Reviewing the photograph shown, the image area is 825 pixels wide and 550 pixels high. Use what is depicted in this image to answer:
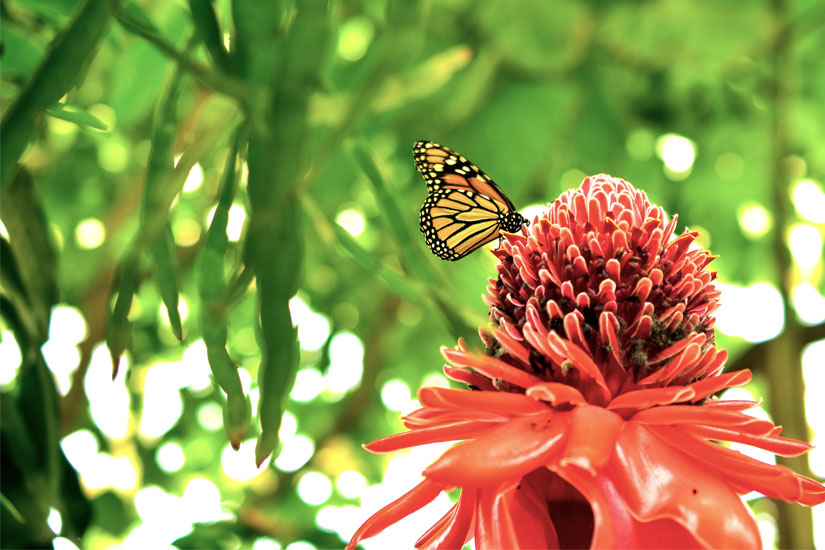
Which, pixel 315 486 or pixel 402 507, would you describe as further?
pixel 315 486

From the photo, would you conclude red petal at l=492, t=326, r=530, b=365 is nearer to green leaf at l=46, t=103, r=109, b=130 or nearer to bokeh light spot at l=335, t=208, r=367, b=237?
green leaf at l=46, t=103, r=109, b=130

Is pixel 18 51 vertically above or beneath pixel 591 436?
above


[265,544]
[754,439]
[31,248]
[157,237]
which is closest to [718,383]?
[754,439]

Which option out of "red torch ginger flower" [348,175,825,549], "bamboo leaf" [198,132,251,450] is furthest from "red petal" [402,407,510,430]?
"bamboo leaf" [198,132,251,450]

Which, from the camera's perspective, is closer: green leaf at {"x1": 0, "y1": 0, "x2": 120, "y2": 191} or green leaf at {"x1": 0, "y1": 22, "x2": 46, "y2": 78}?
green leaf at {"x1": 0, "y1": 0, "x2": 120, "y2": 191}

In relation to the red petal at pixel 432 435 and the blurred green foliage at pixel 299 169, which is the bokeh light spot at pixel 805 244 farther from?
the red petal at pixel 432 435

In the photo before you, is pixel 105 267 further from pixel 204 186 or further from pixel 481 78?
pixel 481 78

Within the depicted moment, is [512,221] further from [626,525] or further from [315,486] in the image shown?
[315,486]
